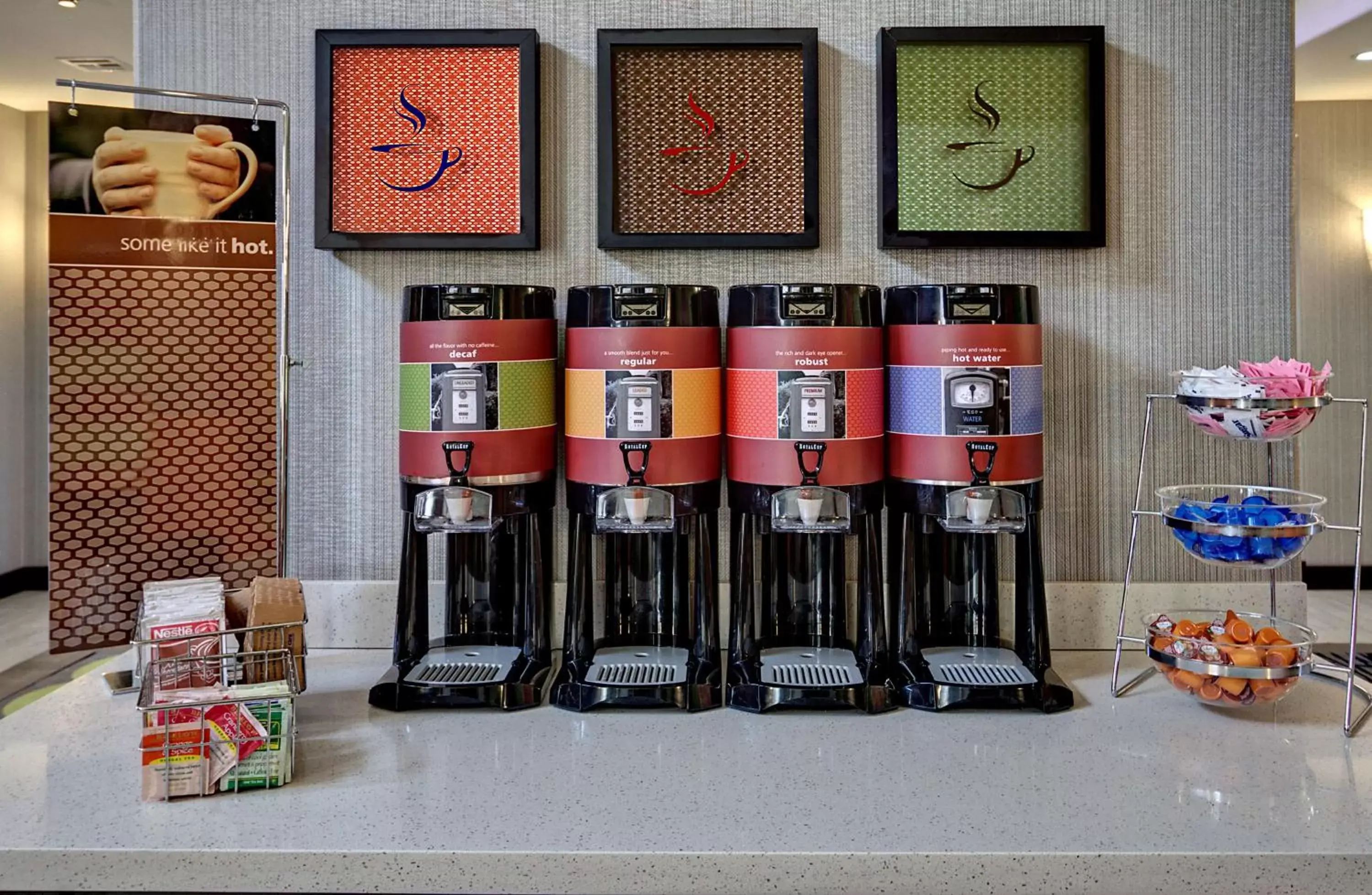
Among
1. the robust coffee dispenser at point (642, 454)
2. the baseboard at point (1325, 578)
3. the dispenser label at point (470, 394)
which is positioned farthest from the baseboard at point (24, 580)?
the baseboard at point (1325, 578)

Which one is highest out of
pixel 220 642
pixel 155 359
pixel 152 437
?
pixel 155 359

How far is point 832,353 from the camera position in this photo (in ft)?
4.16

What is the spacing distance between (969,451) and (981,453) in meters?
0.02

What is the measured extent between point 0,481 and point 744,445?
5467 millimetres

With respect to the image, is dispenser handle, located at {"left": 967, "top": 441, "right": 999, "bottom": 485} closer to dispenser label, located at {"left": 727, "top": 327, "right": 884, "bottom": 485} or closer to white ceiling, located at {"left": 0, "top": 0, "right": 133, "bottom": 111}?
dispenser label, located at {"left": 727, "top": 327, "right": 884, "bottom": 485}

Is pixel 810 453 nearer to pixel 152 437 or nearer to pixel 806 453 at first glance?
pixel 806 453

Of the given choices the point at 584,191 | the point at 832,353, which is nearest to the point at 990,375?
the point at 832,353

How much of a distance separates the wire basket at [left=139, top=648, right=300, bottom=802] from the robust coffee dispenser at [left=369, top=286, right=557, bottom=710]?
0.74 ft

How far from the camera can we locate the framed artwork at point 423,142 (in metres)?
1.54

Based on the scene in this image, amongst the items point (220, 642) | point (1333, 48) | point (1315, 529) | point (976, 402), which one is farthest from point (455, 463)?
point (1333, 48)

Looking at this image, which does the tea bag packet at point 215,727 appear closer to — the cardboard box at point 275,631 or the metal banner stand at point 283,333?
the cardboard box at point 275,631

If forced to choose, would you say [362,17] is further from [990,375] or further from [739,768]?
[739,768]

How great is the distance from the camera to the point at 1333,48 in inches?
134

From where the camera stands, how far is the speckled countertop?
92 cm
